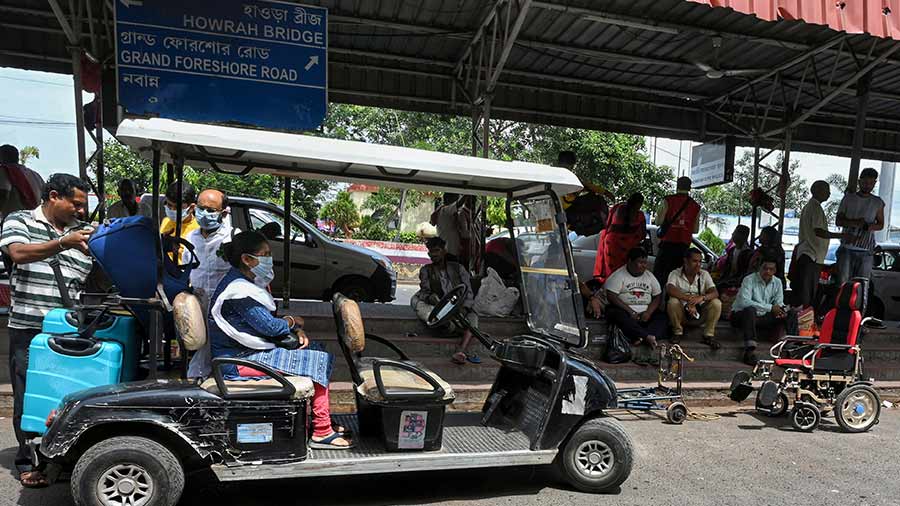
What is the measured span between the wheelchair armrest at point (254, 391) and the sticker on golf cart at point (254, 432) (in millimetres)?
156

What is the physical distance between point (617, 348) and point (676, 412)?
1.15 m

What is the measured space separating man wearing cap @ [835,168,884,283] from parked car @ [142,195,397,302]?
245 inches

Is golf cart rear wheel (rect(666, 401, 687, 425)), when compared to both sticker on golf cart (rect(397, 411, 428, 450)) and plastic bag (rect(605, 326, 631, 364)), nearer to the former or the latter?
plastic bag (rect(605, 326, 631, 364))

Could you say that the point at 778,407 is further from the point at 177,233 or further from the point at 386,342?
the point at 177,233

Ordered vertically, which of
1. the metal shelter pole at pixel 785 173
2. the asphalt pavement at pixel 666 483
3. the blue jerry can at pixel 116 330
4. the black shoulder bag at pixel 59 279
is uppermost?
the metal shelter pole at pixel 785 173

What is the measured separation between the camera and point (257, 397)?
10.6 ft

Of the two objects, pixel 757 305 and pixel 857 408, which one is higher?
pixel 757 305

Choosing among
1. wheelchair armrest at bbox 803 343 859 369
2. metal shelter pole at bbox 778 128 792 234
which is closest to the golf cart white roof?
wheelchair armrest at bbox 803 343 859 369

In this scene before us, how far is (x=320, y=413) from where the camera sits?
11.8 ft

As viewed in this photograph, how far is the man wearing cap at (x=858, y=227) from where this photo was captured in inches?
288

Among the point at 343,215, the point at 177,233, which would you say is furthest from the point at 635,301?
the point at 343,215

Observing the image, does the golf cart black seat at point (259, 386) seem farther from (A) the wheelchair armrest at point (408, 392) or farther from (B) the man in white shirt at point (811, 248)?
(B) the man in white shirt at point (811, 248)

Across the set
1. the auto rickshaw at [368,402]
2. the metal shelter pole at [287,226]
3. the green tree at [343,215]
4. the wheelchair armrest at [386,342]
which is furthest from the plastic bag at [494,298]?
the green tree at [343,215]

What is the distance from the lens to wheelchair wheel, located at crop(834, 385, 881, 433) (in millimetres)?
5582
